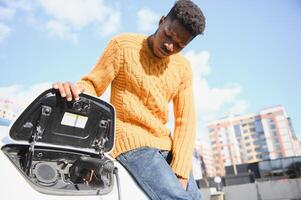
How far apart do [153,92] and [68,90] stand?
21.6 inches

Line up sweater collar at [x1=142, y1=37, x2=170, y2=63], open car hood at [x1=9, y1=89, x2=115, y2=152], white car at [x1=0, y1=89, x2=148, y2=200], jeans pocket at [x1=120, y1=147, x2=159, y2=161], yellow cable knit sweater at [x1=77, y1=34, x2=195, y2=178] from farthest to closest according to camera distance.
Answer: sweater collar at [x1=142, y1=37, x2=170, y2=63]
yellow cable knit sweater at [x1=77, y1=34, x2=195, y2=178]
jeans pocket at [x1=120, y1=147, x2=159, y2=161]
open car hood at [x1=9, y1=89, x2=115, y2=152]
white car at [x1=0, y1=89, x2=148, y2=200]

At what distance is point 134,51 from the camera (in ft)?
5.43

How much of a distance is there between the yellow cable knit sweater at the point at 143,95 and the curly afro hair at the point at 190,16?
10.3 inches

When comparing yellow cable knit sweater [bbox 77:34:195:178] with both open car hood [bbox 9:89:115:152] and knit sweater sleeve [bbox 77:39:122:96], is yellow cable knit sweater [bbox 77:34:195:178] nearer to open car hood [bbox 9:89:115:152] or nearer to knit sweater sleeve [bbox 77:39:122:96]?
knit sweater sleeve [bbox 77:39:122:96]

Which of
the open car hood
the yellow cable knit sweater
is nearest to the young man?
the yellow cable knit sweater

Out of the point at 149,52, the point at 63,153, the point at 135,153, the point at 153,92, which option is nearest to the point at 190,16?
the point at 149,52

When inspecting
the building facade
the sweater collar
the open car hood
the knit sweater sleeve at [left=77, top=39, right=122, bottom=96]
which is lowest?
the open car hood

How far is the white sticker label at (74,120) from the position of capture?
4.01 ft

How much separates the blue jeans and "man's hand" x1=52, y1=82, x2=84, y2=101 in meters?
0.40

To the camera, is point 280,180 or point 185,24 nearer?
point 185,24

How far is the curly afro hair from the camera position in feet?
Result: 5.03

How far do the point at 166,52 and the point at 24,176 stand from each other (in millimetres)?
957

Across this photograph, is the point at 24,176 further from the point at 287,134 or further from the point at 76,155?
the point at 287,134

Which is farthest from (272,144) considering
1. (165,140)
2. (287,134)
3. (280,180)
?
(165,140)
